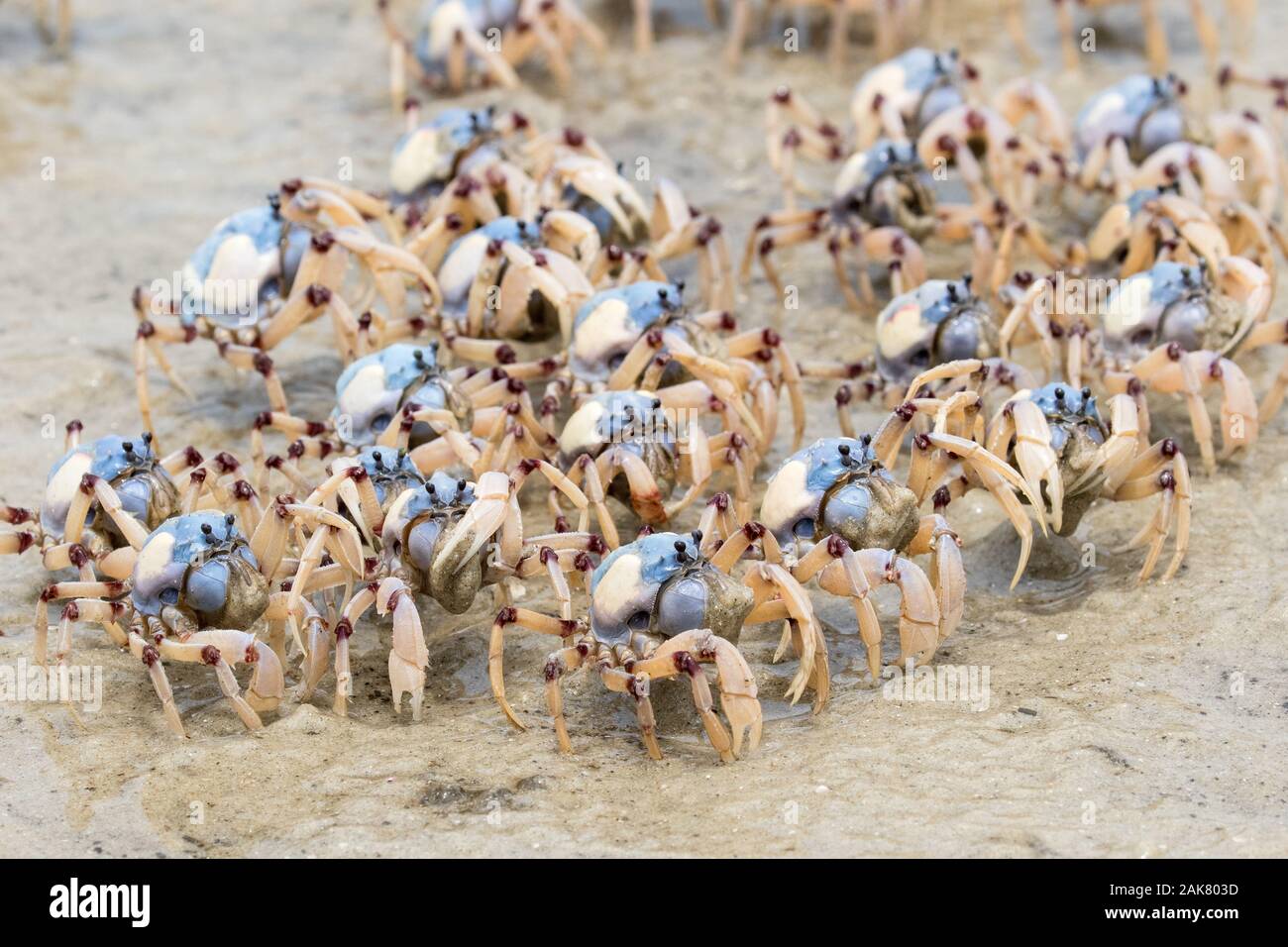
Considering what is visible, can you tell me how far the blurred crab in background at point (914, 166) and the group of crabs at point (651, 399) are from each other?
0.8 inches

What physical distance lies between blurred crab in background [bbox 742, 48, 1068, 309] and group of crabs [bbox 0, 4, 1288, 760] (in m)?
0.02

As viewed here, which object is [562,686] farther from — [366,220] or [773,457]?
[366,220]

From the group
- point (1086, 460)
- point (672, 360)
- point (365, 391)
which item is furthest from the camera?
point (672, 360)

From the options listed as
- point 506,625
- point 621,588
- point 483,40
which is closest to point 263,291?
point 506,625

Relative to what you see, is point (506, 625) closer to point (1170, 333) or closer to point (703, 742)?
point (703, 742)

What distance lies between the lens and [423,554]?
222 inches

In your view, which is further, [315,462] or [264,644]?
[315,462]

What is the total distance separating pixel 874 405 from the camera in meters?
7.50

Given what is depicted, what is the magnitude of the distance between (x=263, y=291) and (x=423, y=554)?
2214 mm

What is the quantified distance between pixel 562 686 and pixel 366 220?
3.63 meters

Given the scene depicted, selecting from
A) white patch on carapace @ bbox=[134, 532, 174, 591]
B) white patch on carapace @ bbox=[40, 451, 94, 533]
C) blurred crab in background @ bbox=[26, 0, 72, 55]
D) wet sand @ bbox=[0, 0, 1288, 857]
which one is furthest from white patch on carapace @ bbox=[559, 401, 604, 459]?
blurred crab in background @ bbox=[26, 0, 72, 55]

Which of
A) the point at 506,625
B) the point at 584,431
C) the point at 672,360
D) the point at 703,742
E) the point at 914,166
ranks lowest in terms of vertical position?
the point at 703,742
